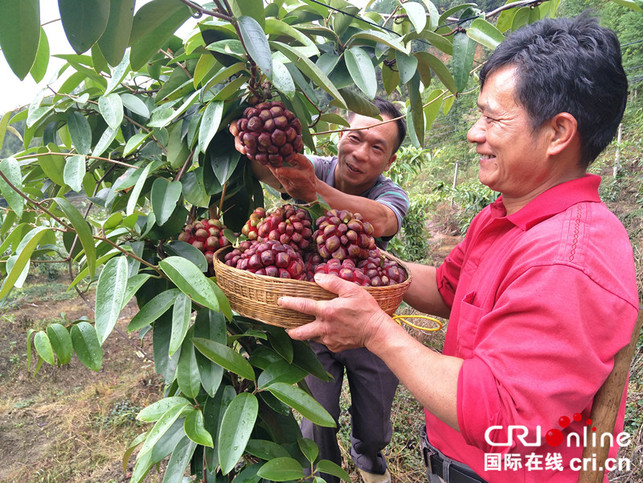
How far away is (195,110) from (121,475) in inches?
81.4

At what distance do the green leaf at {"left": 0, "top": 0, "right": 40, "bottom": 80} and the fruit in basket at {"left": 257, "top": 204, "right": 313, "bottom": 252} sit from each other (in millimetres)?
510

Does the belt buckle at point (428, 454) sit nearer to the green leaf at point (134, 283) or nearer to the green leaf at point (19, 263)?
the green leaf at point (134, 283)

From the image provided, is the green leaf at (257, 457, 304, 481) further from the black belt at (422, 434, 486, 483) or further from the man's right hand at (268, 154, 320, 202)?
the man's right hand at (268, 154, 320, 202)

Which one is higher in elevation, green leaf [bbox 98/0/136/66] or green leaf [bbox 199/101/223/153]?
green leaf [bbox 98/0/136/66]

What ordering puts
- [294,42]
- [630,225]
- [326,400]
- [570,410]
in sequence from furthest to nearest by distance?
[630,225], [326,400], [294,42], [570,410]

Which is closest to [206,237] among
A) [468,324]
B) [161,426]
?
[161,426]

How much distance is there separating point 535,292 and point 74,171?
38.0 inches

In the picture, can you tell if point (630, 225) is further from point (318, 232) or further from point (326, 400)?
point (318, 232)

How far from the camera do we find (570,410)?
66 cm

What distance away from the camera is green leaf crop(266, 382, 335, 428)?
76 centimetres

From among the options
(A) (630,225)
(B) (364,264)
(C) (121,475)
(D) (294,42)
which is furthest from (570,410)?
(A) (630,225)

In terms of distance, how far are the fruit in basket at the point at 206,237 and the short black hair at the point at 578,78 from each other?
70 cm

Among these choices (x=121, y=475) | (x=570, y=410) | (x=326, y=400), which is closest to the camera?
(x=570, y=410)

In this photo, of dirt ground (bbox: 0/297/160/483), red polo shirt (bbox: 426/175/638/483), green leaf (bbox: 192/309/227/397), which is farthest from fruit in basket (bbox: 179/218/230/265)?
dirt ground (bbox: 0/297/160/483)
